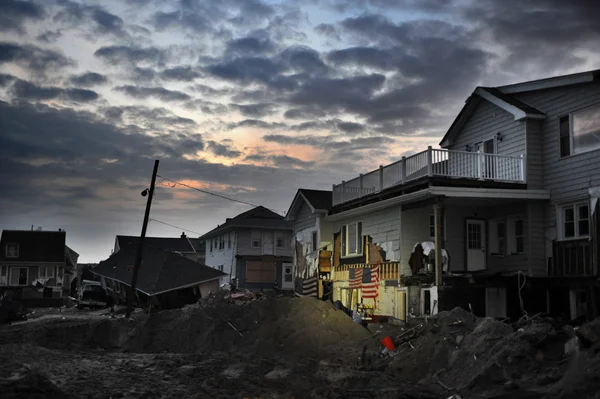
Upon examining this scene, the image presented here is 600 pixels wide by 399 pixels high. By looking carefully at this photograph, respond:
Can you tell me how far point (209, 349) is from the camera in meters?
26.8

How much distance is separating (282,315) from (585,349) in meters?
14.7

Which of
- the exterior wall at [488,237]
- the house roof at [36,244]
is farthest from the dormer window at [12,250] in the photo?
the exterior wall at [488,237]

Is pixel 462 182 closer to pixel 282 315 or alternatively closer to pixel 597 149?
pixel 597 149

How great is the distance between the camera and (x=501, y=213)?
86.5 feet

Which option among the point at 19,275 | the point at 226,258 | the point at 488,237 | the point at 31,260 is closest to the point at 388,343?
the point at 488,237

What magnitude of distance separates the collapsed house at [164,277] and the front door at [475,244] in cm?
2030

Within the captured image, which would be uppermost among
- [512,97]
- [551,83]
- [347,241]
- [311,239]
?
[512,97]

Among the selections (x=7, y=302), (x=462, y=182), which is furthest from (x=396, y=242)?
(x=7, y=302)

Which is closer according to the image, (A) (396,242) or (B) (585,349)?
(B) (585,349)

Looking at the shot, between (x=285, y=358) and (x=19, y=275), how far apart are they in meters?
58.9

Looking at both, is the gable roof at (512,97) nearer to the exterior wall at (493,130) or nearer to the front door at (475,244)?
the exterior wall at (493,130)

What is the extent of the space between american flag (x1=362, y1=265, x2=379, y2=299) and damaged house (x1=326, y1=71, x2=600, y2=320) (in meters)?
0.09

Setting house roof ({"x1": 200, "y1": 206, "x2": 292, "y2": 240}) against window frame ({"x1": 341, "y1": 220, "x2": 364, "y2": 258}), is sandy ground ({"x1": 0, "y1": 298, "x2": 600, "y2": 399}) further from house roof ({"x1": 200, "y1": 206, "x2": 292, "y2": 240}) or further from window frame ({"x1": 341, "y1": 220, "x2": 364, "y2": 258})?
house roof ({"x1": 200, "y1": 206, "x2": 292, "y2": 240})

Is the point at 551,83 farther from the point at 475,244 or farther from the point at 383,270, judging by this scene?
the point at 383,270
